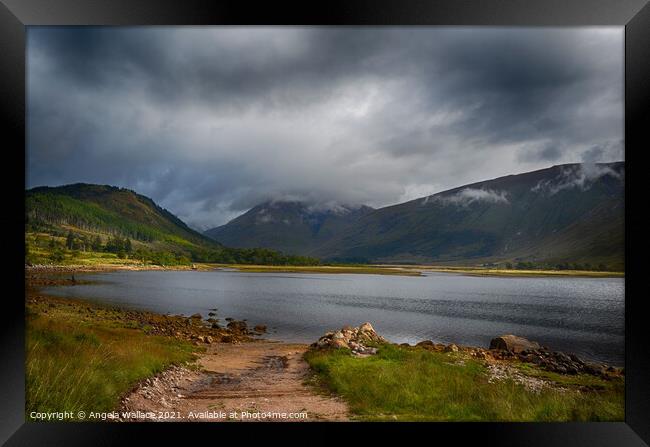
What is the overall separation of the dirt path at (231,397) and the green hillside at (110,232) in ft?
8.18

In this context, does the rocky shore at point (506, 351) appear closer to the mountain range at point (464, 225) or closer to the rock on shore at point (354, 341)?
the rock on shore at point (354, 341)

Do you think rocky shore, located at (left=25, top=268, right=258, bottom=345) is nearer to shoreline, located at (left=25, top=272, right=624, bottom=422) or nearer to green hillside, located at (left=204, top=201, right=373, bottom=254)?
shoreline, located at (left=25, top=272, right=624, bottom=422)

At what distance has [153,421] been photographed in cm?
351

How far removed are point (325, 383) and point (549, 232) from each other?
8.53 meters

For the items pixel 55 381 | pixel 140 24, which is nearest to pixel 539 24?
pixel 140 24

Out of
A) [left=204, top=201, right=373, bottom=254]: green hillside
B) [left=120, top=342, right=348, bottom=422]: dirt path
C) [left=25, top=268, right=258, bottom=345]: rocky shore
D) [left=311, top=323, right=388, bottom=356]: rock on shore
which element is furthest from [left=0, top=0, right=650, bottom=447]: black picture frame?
[left=204, top=201, right=373, bottom=254]: green hillside

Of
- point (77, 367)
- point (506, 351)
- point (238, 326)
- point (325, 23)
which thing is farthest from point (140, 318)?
point (506, 351)

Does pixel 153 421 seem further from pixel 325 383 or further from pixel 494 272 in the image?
pixel 494 272

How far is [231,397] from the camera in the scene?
4016 mm

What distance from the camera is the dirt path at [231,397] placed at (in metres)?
3.64

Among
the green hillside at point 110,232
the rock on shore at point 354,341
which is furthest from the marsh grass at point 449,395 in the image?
the green hillside at point 110,232

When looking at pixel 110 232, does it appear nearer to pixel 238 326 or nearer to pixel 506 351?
pixel 238 326

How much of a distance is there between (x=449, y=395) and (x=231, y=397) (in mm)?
2583

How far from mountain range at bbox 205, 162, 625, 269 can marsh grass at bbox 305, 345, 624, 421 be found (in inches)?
143
